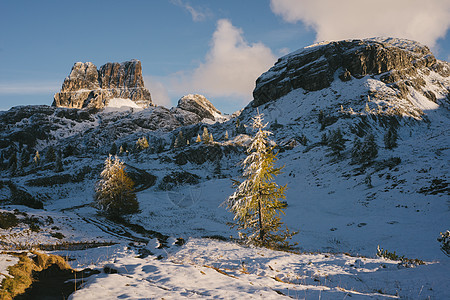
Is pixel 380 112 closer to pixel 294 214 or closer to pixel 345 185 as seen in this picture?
pixel 345 185

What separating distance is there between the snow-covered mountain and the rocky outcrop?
1.39 m

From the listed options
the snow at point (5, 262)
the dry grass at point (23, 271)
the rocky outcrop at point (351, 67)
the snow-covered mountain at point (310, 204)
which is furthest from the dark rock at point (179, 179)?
the rocky outcrop at point (351, 67)

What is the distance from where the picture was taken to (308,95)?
483ft

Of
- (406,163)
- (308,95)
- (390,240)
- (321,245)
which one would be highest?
(308,95)

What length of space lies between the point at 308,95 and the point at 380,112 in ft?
156

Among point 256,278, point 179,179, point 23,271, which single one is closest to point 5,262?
point 23,271

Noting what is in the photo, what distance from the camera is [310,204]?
3634cm

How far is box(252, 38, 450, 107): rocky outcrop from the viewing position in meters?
145

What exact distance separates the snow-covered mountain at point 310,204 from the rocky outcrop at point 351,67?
1395 mm

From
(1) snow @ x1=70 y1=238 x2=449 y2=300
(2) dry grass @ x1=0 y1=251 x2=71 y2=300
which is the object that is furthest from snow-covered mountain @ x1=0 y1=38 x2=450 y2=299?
(2) dry grass @ x1=0 y1=251 x2=71 y2=300

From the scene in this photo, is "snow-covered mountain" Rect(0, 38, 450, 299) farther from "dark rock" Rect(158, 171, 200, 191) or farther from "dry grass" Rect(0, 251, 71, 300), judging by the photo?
"dry grass" Rect(0, 251, 71, 300)

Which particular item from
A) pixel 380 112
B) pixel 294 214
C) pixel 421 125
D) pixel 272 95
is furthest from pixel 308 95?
pixel 294 214

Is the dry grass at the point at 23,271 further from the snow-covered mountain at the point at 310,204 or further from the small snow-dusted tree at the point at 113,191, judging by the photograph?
the small snow-dusted tree at the point at 113,191

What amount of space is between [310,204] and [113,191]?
29371 mm
